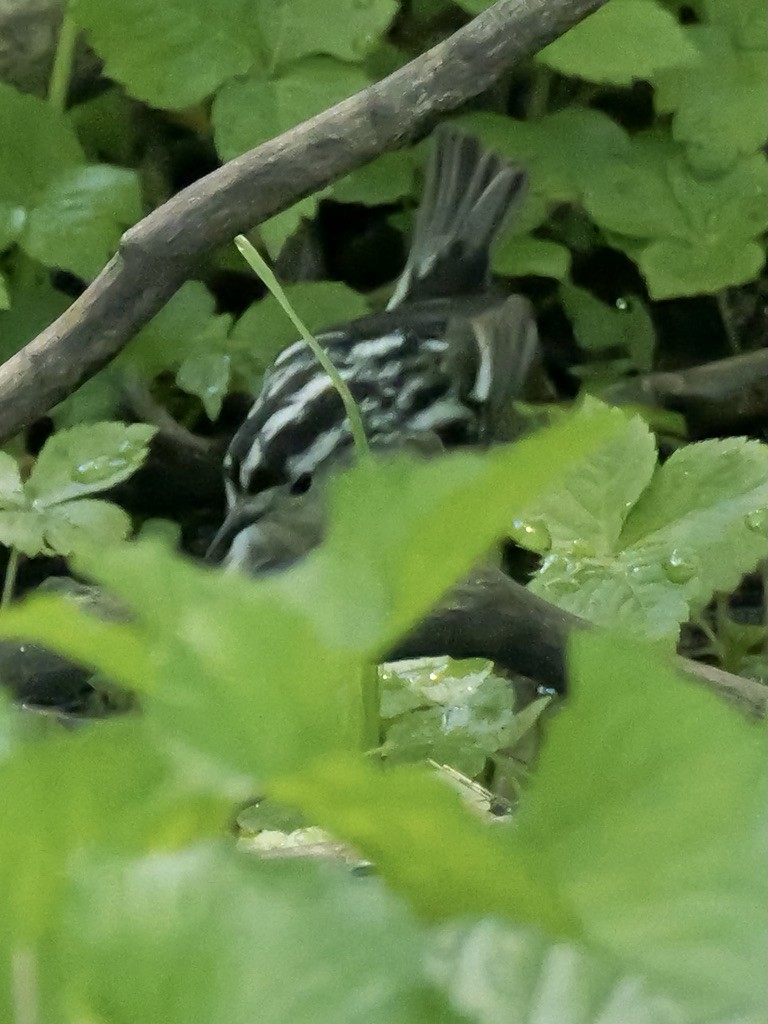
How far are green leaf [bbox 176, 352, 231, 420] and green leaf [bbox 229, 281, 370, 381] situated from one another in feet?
0.14

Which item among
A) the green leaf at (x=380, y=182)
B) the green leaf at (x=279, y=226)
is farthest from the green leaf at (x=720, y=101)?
the green leaf at (x=279, y=226)

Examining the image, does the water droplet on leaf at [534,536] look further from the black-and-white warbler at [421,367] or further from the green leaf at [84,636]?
the green leaf at [84,636]

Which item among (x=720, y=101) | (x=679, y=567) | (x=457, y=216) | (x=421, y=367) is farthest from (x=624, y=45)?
(x=679, y=567)

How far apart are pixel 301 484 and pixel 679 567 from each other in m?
0.44

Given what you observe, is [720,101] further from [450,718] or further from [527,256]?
[450,718]

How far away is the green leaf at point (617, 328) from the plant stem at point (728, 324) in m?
0.07

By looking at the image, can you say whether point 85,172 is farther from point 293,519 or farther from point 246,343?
point 293,519

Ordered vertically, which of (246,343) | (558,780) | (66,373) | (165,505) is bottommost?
(165,505)

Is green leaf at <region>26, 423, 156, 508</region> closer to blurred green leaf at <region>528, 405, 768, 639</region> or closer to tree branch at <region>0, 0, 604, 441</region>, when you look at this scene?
tree branch at <region>0, 0, 604, 441</region>

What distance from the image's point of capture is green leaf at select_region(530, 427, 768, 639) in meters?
0.48

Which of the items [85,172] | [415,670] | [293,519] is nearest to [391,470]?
[415,670]

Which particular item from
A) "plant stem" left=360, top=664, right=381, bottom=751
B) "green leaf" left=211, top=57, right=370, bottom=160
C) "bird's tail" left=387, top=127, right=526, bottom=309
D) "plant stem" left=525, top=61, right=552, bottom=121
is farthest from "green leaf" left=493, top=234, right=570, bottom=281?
"plant stem" left=360, top=664, right=381, bottom=751

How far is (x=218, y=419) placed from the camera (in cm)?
97

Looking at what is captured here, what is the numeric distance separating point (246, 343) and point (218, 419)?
108 millimetres
